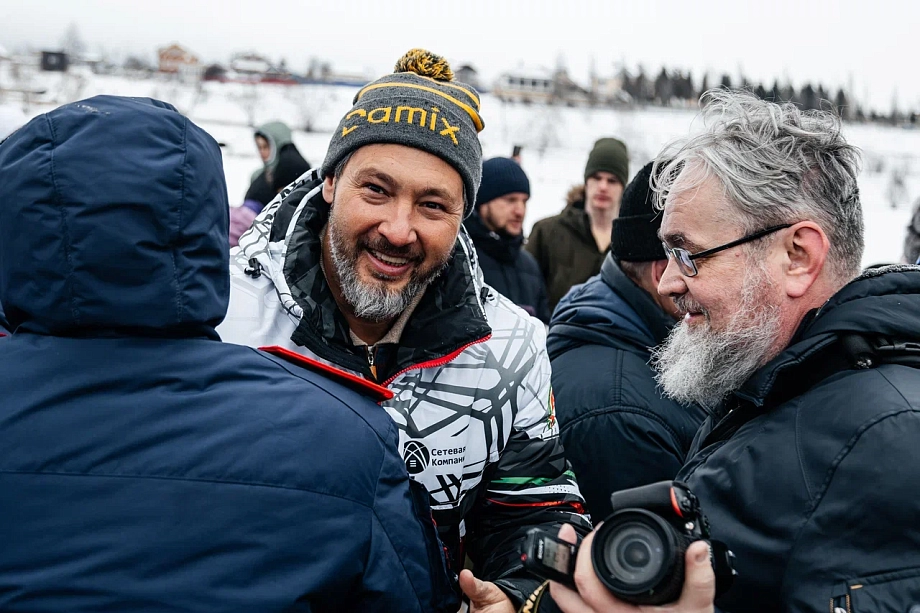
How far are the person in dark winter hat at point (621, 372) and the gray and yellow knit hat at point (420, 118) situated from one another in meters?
0.65

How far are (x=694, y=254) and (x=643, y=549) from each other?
2.94 ft

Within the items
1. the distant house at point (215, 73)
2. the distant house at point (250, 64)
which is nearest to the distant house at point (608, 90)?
the distant house at point (250, 64)

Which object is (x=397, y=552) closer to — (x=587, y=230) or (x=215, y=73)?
(x=587, y=230)

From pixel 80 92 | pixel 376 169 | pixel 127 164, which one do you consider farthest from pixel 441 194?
pixel 80 92

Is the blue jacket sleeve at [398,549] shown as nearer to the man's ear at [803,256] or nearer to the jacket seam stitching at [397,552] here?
the jacket seam stitching at [397,552]

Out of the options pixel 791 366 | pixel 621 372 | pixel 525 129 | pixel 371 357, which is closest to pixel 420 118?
pixel 371 357

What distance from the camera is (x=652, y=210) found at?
289 centimetres

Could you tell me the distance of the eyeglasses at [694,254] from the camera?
1862 millimetres

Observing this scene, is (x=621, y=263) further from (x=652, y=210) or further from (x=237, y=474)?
(x=237, y=474)

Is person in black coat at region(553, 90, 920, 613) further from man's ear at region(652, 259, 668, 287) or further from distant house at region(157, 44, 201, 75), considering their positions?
distant house at region(157, 44, 201, 75)

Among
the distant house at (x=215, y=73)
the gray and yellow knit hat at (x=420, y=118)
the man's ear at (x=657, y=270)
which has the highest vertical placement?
the distant house at (x=215, y=73)

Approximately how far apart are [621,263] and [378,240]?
1023 millimetres

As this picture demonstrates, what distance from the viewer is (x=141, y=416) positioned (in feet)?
3.99

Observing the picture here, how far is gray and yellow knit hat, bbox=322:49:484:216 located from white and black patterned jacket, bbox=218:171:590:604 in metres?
0.32
